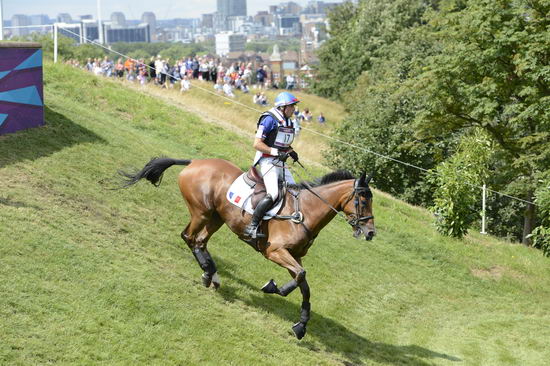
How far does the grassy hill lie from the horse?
81 cm

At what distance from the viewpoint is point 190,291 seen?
13.4 metres

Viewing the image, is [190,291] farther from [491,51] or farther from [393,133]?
[393,133]

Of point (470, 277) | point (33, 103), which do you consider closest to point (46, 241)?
point (33, 103)

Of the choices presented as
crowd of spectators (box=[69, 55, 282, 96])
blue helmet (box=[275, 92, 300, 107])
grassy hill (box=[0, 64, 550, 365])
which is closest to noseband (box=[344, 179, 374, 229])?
blue helmet (box=[275, 92, 300, 107])

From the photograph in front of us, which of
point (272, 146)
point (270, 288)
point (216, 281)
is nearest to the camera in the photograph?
point (270, 288)

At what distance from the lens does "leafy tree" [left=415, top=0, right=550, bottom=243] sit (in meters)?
30.1

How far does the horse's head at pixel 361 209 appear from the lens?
12578mm

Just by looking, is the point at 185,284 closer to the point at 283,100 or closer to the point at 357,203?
the point at 357,203

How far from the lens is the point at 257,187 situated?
43.9 ft

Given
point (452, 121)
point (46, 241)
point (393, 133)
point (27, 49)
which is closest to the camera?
point (46, 241)

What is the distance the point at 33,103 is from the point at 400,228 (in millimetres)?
12565

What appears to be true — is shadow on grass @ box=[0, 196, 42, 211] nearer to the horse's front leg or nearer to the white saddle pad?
the white saddle pad

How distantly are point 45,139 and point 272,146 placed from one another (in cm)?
898

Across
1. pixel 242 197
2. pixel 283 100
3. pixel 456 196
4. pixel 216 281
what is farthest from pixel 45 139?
pixel 456 196
